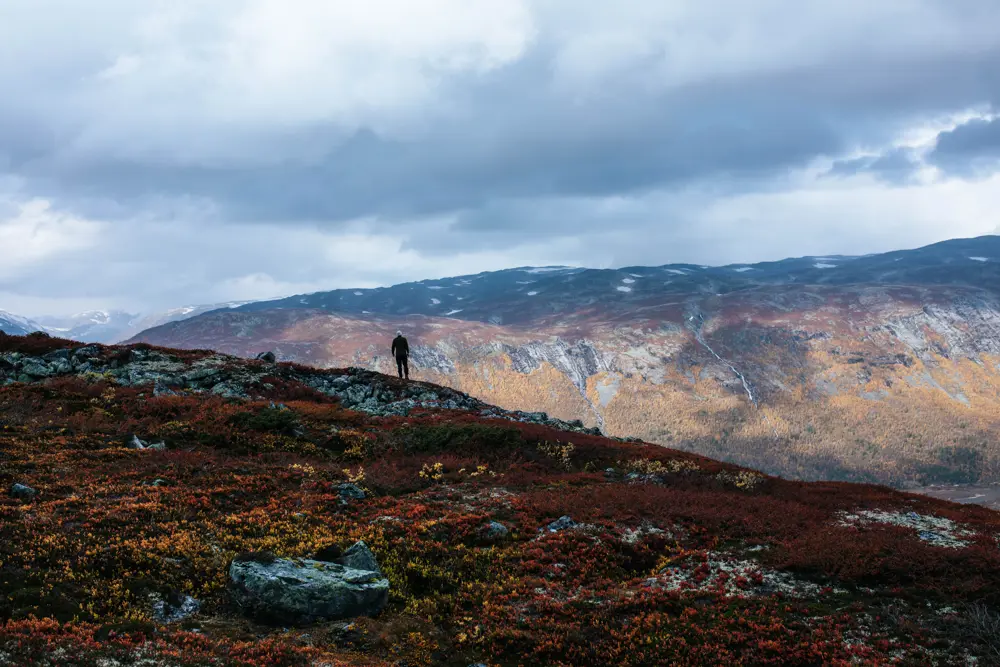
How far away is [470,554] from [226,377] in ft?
105

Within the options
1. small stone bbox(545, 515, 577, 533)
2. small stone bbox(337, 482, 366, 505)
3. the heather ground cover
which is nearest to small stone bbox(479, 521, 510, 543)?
the heather ground cover

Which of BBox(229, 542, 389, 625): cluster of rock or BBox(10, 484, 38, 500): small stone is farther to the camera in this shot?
BBox(10, 484, 38, 500): small stone

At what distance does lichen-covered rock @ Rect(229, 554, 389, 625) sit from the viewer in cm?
1415

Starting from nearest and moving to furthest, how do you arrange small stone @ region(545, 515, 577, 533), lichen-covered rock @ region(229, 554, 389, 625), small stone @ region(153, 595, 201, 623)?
1. small stone @ region(153, 595, 201, 623)
2. lichen-covered rock @ region(229, 554, 389, 625)
3. small stone @ region(545, 515, 577, 533)

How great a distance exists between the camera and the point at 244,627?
44.7ft

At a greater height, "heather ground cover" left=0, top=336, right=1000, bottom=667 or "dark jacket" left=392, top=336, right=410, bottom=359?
"dark jacket" left=392, top=336, right=410, bottom=359

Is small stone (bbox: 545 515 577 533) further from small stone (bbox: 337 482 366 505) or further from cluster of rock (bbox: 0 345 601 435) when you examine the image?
cluster of rock (bbox: 0 345 601 435)

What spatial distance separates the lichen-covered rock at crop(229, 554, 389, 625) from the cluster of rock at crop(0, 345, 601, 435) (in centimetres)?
2501

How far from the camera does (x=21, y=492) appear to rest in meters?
18.7

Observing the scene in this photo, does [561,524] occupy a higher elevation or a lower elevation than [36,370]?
lower

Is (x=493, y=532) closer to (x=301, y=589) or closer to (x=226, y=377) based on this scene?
(x=301, y=589)

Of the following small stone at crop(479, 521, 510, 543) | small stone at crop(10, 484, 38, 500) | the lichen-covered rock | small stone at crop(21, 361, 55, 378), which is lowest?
small stone at crop(479, 521, 510, 543)

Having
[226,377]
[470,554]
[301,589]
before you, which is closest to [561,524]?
[470,554]

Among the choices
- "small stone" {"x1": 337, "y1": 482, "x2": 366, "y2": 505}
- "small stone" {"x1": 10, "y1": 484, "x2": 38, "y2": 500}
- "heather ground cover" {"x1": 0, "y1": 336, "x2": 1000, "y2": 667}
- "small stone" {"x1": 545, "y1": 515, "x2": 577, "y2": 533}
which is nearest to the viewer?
"heather ground cover" {"x1": 0, "y1": 336, "x2": 1000, "y2": 667}
